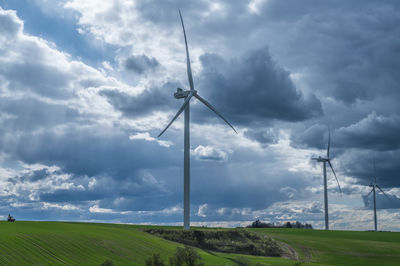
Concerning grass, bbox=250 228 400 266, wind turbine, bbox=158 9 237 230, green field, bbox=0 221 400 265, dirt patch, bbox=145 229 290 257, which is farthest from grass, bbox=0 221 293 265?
grass, bbox=250 228 400 266

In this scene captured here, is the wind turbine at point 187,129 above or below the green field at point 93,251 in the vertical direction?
above

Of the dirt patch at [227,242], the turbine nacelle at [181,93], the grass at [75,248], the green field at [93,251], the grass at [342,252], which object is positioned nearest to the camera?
the grass at [75,248]

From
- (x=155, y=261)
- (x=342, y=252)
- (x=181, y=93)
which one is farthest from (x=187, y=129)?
(x=342, y=252)

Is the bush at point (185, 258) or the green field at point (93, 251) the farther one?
the bush at point (185, 258)

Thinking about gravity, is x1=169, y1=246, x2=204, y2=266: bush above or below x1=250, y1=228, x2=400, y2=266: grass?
above

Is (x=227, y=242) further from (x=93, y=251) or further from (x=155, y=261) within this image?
(x=155, y=261)

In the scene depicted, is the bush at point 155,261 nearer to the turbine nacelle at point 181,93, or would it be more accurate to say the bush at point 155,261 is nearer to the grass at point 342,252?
the grass at point 342,252

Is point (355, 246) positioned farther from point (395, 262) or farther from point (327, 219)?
point (327, 219)

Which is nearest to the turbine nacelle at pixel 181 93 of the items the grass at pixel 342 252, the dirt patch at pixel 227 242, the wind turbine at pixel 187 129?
the wind turbine at pixel 187 129

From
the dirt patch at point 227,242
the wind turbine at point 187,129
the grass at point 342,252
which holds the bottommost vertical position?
the grass at point 342,252

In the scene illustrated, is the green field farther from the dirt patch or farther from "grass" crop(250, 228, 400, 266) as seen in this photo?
the dirt patch

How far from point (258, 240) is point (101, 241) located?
127 ft

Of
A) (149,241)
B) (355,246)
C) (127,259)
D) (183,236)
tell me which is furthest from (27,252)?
(355,246)

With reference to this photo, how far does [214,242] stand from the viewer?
3152 inches
